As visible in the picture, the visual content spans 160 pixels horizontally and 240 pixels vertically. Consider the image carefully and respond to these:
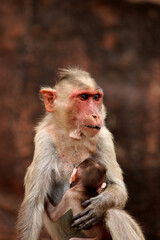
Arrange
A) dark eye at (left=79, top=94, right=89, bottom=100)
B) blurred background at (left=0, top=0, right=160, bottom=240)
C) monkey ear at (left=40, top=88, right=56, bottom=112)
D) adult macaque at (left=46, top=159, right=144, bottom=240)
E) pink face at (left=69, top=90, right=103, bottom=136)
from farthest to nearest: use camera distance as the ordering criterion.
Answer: blurred background at (left=0, top=0, right=160, bottom=240)
monkey ear at (left=40, top=88, right=56, bottom=112)
dark eye at (left=79, top=94, right=89, bottom=100)
pink face at (left=69, top=90, right=103, bottom=136)
adult macaque at (left=46, top=159, right=144, bottom=240)

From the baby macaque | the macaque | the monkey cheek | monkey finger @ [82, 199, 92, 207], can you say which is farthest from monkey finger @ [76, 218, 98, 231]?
the monkey cheek

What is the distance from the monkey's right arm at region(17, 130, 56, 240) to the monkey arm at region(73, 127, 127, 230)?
70 cm

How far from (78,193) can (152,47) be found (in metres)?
9.44

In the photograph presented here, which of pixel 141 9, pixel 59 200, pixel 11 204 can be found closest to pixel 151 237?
pixel 11 204

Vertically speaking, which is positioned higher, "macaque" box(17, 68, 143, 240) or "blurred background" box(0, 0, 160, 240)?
"blurred background" box(0, 0, 160, 240)

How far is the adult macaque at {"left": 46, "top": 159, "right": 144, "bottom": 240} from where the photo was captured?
9.18 meters

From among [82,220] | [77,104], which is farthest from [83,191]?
[77,104]

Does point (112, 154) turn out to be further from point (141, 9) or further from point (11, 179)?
point (141, 9)

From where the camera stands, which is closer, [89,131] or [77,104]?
[89,131]

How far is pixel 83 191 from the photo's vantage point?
31.4 feet

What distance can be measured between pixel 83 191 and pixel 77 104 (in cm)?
158

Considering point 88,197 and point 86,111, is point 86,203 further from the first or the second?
point 86,111

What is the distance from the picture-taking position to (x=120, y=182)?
32.8 ft

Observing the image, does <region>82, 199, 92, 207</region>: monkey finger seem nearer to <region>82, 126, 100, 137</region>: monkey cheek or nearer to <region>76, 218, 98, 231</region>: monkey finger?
<region>76, 218, 98, 231</region>: monkey finger
